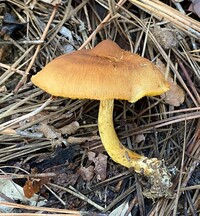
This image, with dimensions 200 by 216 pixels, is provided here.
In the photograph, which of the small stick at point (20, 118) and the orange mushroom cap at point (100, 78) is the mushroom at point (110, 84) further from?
the small stick at point (20, 118)

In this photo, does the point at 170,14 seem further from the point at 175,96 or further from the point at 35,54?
the point at 35,54

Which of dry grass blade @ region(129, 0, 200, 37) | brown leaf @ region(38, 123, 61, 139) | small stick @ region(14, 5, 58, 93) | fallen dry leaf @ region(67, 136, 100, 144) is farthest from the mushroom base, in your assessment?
dry grass blade @ region(129, 0, 200, 37)

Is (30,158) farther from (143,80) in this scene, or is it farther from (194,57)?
(194,57)

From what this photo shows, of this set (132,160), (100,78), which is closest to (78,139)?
(132,160)

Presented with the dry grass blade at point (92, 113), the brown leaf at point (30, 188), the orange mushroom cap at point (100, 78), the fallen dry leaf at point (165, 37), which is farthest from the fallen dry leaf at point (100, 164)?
the fallen dry leaf at point (165, 37)

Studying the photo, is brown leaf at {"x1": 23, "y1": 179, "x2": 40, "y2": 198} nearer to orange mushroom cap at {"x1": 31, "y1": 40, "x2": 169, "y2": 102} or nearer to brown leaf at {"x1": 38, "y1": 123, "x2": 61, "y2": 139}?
brown leaf at {"x1": 38, "y1": 123, "x2": 61, "y2": 139}
